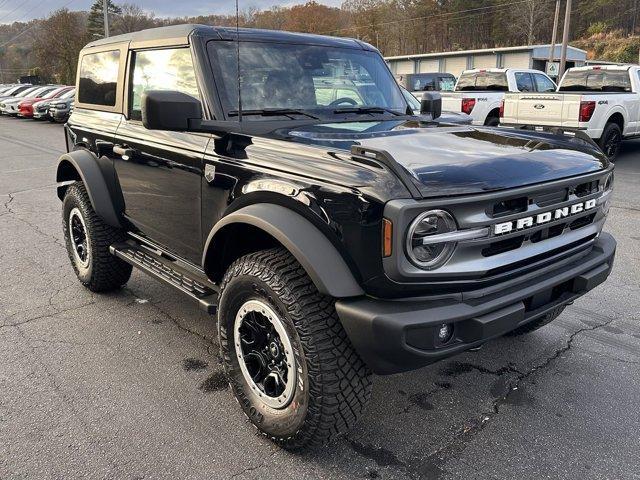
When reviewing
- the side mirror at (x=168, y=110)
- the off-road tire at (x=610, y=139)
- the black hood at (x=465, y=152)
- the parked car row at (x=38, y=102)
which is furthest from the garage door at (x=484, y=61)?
the side mirror at (x=168, y=110)

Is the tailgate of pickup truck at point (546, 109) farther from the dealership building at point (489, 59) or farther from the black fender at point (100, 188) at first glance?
the dealership building at point (489, 59)

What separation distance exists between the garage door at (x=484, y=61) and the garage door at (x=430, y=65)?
308cm

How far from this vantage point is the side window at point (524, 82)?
46.6 ft

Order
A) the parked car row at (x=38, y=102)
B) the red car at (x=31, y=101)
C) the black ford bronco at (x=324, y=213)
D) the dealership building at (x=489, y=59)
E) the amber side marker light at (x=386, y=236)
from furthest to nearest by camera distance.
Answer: the dealership building at (x=489, y=59)
the red car at (x=31, y=101)
the parked car row at (x=38, y=102)
the black ford bronco at (x=324, y=213)
the amber side marker light at (x=386, y=236)

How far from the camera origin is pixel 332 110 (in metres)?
3.60

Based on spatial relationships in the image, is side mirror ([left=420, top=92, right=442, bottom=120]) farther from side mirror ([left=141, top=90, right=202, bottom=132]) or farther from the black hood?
side mirror ([left=141, top=90, right=202, bottom=132])

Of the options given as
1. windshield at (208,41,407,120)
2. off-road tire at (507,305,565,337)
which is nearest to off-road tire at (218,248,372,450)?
windshield at (208,41,407,120)

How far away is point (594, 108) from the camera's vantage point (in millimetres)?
10477

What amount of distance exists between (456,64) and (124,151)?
144ft

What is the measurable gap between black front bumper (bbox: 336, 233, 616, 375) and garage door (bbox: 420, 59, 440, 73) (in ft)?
149

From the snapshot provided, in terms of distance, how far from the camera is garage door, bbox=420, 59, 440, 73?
4498 centimetres

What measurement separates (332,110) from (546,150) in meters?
1.34

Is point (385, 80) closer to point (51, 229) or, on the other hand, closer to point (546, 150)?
point (546, 150)

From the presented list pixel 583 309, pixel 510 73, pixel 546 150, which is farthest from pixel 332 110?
pixel 510 73
